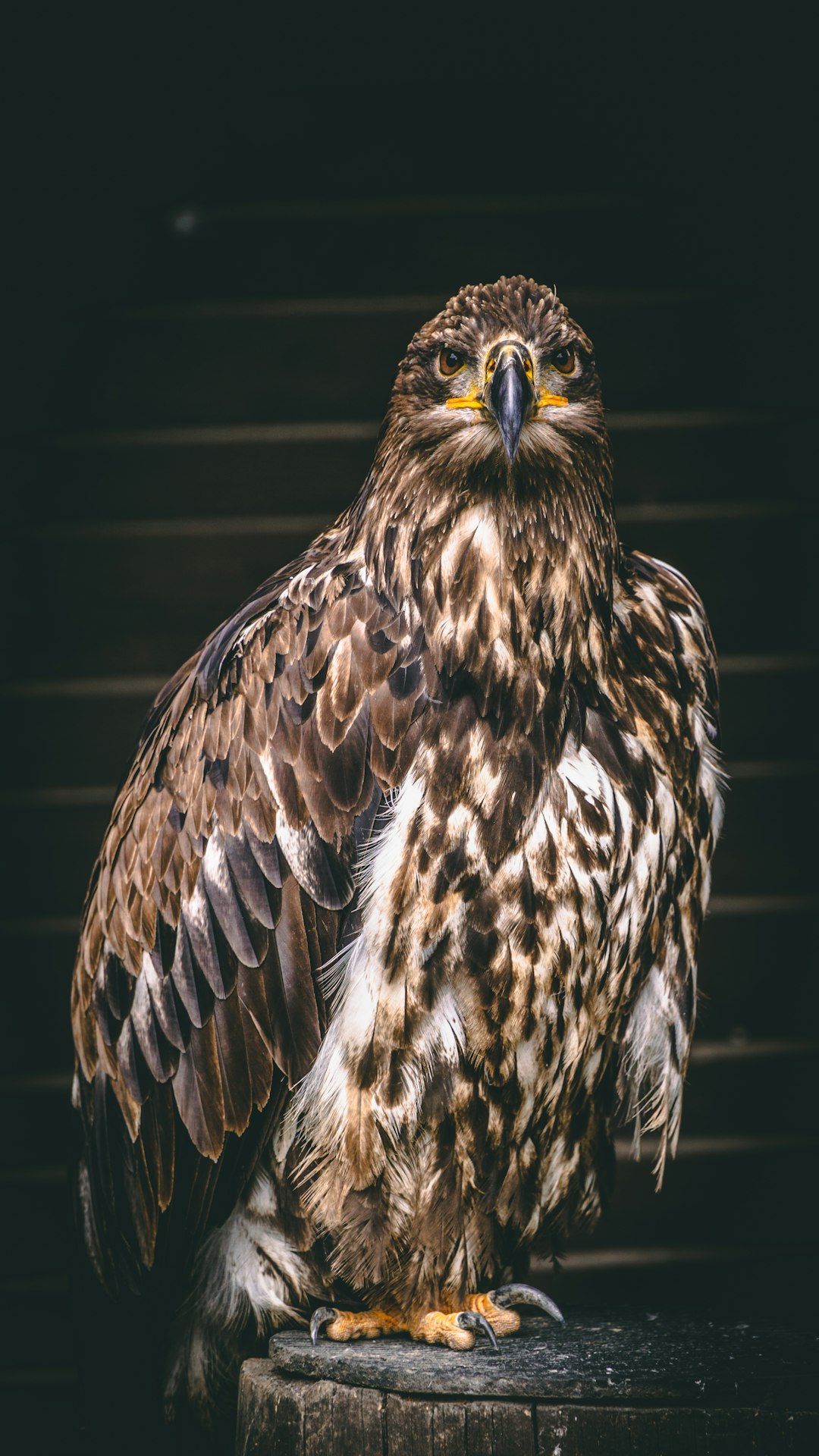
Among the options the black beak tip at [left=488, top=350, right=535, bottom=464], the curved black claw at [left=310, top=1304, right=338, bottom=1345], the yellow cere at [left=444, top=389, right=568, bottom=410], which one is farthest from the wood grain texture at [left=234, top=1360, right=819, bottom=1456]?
the yellow cere at [left=444, top=389, right=568, bottom=410]

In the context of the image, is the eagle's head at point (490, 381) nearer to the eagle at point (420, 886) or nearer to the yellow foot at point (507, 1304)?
the eagle at point (420, 886)

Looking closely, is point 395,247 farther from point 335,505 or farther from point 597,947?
point 597,947

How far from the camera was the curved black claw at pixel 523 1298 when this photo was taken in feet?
7.52

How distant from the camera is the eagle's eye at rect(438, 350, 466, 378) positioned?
6.84ft

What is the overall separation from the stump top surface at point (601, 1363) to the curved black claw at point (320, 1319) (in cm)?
2

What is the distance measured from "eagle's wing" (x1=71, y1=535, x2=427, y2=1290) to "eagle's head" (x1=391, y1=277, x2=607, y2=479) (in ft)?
0.90

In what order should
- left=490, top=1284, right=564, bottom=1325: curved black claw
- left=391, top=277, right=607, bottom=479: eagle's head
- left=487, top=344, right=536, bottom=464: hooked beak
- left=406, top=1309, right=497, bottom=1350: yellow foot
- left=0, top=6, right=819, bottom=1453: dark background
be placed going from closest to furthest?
1. left=487, top=344, right=536, bottom=464: hooked beak
2. left=391, top=277, right=607, bottom=479: eagle's head
3. left=406, top=1309, right=497, bottom=1350: yellow foot
4. left=490, top=1284, right=564, bottom=1325: curved black claw
5. left=0, top=6, right=819, bottom=1453: dark background

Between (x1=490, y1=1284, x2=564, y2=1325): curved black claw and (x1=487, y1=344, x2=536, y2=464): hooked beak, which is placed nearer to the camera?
(x1=487, y1=344, x2=536, y2=464): hooked beak

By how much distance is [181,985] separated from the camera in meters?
2.29

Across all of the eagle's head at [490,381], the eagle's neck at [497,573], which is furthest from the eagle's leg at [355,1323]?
the eagle's head at [490,381]

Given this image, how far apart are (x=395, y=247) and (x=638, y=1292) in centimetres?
278

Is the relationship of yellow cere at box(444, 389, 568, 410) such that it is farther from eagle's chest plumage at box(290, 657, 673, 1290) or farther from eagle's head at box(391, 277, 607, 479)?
eagle's chest plumage at box(290, 657, 673, 1290)

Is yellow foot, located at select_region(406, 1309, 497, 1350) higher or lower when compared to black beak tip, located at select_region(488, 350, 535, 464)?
lower

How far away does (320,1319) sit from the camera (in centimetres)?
227
